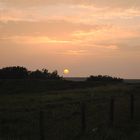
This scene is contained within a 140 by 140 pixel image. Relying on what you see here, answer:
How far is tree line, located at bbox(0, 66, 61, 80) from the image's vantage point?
88625 mm

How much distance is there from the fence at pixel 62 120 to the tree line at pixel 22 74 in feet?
182

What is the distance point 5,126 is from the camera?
24.7m

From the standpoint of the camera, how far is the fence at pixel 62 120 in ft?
64.3

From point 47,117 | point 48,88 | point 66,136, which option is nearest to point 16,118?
point 47,117

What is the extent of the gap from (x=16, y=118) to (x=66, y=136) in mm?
9102


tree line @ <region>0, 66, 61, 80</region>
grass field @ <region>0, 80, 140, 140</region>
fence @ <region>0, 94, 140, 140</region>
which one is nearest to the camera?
grass field @ <region>0, 80, 140, 140</region>

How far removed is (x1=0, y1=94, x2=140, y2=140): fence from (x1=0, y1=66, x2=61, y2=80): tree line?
2179 inches

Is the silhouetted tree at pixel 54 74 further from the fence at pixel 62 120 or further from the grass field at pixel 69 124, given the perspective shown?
the fence at pixel 62 120

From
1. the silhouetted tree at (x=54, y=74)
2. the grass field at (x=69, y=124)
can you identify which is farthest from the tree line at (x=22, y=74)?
the grass field at (x=69, y=124)

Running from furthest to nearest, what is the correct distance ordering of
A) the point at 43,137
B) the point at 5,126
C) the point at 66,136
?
the point at 5,126 → the point at 66,136 → the point at 43,137

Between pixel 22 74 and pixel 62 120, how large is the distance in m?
65.4

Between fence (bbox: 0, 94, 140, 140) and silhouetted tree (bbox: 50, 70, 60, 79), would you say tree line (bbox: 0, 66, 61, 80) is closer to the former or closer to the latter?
silhouetted tree (bbox: 50, 70, 60, 79)

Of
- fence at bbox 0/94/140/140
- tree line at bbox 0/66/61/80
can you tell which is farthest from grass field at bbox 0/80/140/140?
tree line at bbox 0/66/61/80

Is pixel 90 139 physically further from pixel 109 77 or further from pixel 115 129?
pixel 109 77
